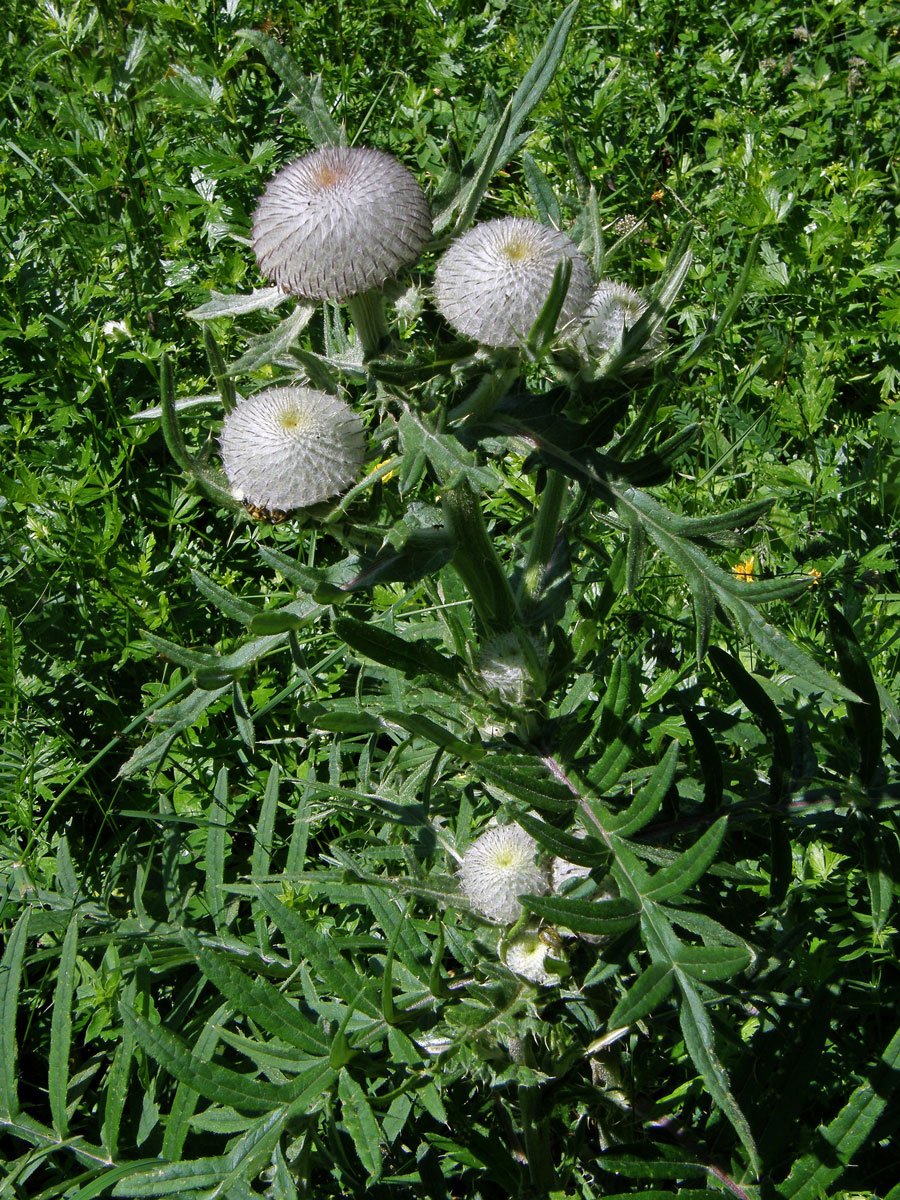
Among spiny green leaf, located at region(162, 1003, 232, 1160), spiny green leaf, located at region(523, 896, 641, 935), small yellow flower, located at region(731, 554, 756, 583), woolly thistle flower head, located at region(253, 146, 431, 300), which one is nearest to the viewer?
spiny green leaf, located at region(523, 896, 641, 935)

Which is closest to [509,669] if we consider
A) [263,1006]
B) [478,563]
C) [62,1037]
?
[478,563]

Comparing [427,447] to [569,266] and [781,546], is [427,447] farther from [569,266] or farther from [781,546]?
[781,546]

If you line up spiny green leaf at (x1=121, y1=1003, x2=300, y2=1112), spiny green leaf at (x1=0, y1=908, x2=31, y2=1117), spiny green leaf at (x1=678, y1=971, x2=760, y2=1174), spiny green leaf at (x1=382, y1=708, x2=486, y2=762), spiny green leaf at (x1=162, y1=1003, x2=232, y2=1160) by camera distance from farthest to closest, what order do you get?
spiny green leaf at (x1=0, y1=908, x2=31, y2=1117) → spiny green leaf at (x1=162, y1=1003, x2=232, y2=1160) → spiny green leaf at (x1=121, y1=1003, x2=300, y2=1112) → spiny green leaf at (x1=382, y1=708, x2=486, y2=762) → spiny green leaf at (x1=678, y1=971, x2=760, y2=1174)

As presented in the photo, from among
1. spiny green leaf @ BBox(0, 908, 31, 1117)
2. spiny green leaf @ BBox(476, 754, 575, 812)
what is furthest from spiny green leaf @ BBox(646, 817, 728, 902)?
spiny green leaf @ BBox(0, 908, 31, 1117)

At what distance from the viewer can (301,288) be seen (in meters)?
1.92

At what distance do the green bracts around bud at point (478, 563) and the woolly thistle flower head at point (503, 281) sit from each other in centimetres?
30

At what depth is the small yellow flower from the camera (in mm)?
3961

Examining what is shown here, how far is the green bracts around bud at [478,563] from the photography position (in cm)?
207

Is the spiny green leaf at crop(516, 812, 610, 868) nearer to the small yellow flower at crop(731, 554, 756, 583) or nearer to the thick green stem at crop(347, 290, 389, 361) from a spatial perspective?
the thick green stem at crop(347, 290, 389, 361)

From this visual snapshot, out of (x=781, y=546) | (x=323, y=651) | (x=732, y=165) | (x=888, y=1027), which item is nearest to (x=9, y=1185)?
(x=323, y=651)

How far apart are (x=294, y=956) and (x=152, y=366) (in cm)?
254

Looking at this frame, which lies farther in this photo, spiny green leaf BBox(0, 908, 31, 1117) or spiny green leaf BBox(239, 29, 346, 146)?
spiny green leaf BBox(0, 908, 31, 1117)

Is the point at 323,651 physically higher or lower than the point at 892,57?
lower

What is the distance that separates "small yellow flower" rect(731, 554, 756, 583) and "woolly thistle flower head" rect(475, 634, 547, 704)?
185 centimetres
